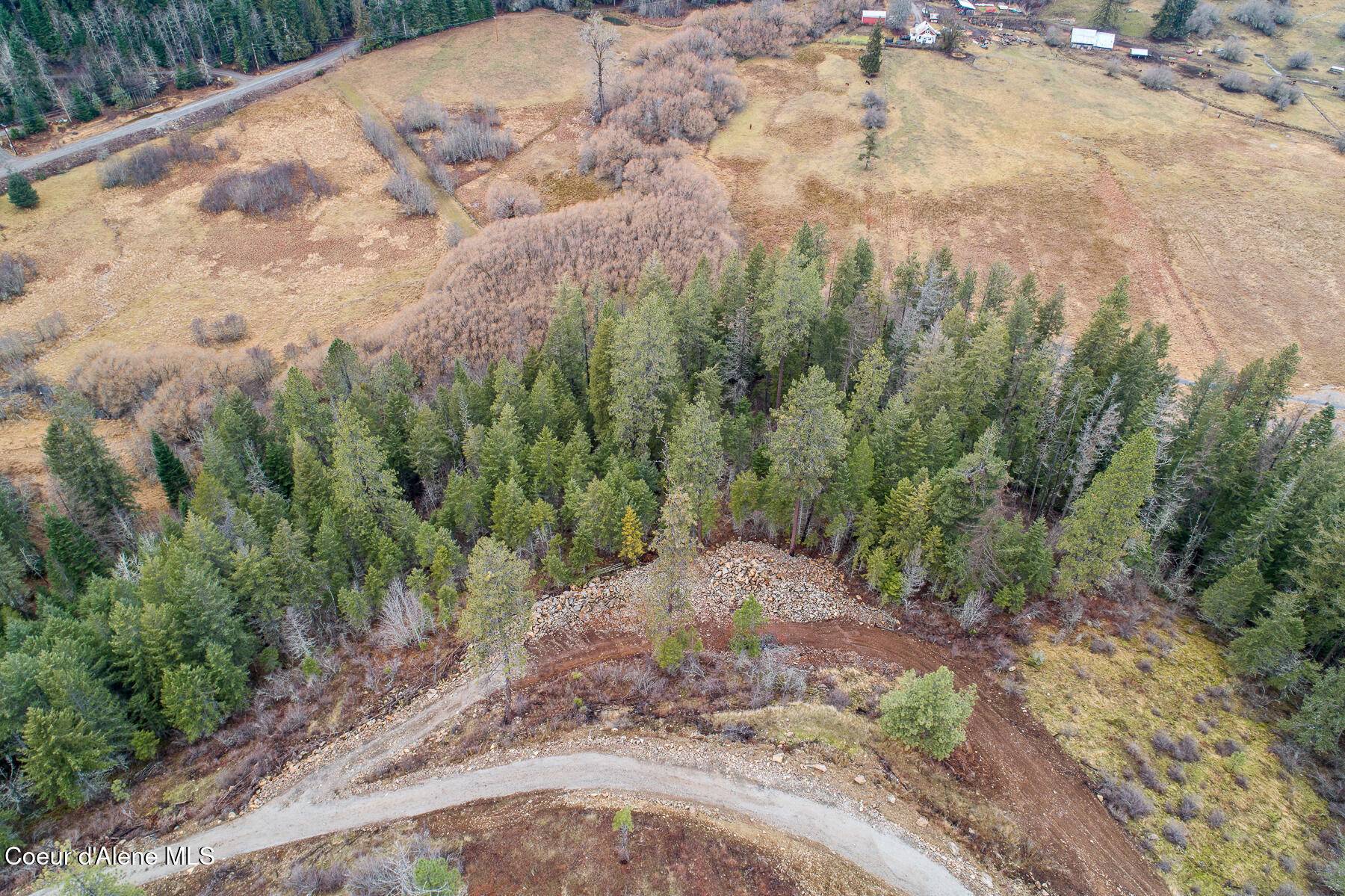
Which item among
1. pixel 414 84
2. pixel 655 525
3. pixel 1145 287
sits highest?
pixel 414 84

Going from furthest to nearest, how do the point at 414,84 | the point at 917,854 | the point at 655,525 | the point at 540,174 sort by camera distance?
the point at 414,84 < the point at 540,174 < the point at 655,525 < the point at 917,854

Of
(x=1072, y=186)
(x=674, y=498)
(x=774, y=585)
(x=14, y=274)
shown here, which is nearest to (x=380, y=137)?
(x=14, y=274)

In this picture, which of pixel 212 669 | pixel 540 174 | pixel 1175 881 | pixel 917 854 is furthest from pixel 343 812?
pixel 540 174

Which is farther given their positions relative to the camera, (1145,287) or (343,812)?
(1145,287)

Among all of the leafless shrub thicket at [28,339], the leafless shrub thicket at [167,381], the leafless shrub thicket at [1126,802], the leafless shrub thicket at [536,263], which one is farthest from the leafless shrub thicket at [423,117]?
the leafless shrub thicket at [1126,802]

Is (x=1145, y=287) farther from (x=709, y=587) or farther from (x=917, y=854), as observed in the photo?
(x=917, y=854)

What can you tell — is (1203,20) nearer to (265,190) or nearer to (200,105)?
(265,190)

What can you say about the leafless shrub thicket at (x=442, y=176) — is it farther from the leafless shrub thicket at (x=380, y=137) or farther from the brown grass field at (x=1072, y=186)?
the brown grass field at (x=1072, y=186)
